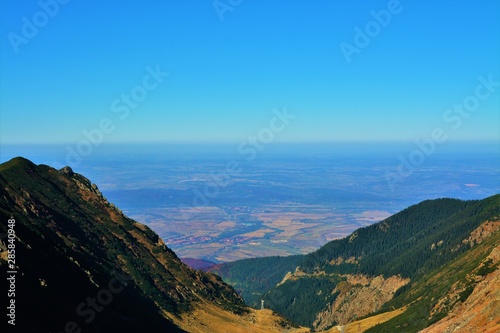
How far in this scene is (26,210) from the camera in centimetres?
11331

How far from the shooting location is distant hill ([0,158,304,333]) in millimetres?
61000

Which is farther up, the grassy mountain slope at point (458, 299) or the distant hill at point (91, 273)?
the distant hill at point (91, 273)

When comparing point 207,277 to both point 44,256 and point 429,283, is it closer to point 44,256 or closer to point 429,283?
point 429,283

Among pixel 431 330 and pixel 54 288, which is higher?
pixel 54 288

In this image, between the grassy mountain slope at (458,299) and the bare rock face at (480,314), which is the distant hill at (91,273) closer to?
the grassy mountain slope at (458,299)

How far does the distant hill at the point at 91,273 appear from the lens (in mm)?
61000

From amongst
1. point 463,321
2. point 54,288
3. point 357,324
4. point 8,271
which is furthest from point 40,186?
point 463,321

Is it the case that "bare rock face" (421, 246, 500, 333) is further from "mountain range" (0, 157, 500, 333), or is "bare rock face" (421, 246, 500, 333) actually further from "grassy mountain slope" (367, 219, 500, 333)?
"mountain range" (0, 157, 500, 333)

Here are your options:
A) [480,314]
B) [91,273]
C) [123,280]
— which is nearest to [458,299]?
[480,314]

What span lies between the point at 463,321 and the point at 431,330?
1227 cm

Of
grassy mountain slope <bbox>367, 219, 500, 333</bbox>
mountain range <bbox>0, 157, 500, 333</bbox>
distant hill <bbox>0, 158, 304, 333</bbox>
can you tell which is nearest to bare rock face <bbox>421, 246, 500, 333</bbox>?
grassy mountain slope <bbox>367, 219, 500, 333</bbox>

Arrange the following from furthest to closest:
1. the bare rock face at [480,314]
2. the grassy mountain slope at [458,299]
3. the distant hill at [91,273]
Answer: the grassy mountain slope at [458,299] < the bare rock face at [480,314] < the distant hill at [91,273]

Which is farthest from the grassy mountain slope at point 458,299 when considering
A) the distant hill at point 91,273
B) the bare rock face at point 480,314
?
the distant hill at point 91,273

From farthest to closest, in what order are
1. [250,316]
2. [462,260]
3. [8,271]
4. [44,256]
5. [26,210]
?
[462,260] < [250,316] < [26,210] < [44,256] < [8,271]
